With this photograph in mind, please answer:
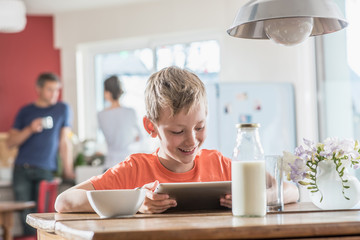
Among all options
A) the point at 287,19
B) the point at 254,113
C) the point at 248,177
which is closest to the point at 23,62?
the point at 254,113

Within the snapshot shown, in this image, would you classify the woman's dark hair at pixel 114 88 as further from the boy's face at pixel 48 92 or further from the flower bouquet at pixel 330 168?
the flower bouquet at pixel 330 168

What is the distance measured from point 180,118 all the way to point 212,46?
14.3ft

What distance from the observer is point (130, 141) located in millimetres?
4586

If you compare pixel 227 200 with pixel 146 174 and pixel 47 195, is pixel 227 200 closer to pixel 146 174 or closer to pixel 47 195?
pixel 146 174

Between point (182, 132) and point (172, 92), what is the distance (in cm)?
12

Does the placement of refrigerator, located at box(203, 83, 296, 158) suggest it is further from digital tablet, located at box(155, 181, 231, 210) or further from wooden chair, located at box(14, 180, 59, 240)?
digital tablet, located at box(155, 181, 231, 210)

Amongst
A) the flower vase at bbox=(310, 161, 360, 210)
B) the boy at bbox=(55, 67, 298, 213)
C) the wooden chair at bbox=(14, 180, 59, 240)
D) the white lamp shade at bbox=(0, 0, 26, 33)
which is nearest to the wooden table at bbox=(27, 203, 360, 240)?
the flower vase at bbox=(310, 161, 360, 210)

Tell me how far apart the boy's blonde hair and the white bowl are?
362 mm

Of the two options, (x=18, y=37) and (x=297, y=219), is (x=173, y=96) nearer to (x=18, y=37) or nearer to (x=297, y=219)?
(x=297, y=219)

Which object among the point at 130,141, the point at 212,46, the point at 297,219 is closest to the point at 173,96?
the point at 297,219

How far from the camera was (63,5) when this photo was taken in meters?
6.39

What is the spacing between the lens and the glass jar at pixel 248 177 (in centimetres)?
Answer: 141

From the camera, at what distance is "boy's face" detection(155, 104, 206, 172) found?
5.84 feet

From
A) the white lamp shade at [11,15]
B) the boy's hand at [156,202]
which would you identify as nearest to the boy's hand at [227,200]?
the boy's hand at [156,202]
